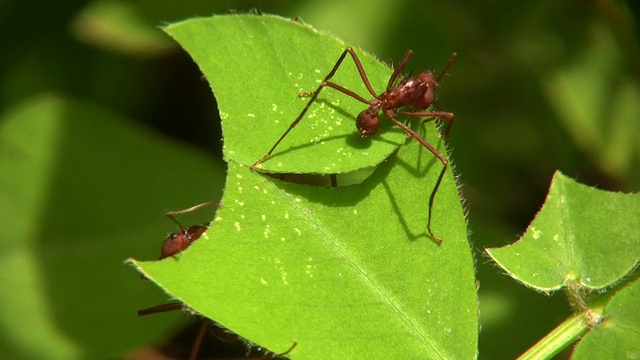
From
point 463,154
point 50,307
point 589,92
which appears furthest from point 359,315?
point 589,92

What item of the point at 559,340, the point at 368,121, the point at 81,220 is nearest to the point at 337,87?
the point at 368,121

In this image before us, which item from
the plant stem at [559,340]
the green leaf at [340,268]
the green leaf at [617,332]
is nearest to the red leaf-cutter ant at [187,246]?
the green leaf at [340,268]

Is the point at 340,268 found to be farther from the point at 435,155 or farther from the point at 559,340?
the point at 559,340

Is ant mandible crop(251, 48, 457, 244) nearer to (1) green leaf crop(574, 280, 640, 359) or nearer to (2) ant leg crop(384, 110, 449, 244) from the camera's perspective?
(2) ant leg crop(384, 110, 449, 244)

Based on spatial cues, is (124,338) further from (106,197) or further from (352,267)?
(352,267)

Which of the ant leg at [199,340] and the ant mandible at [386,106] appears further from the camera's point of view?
the ant leg at [199,340]

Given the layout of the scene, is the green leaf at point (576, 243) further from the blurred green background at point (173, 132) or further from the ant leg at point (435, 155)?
the blurred green background at point (173, 132)
